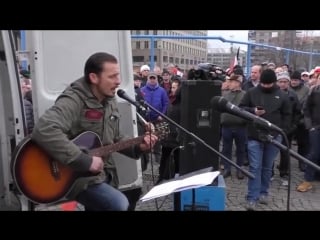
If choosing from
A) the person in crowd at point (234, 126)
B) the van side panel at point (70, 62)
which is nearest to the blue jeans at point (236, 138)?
the person in crowd at point (234, 126)

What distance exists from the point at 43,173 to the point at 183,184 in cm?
115

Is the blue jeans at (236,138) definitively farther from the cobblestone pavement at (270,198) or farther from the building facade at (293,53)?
the building facade at (293,53)

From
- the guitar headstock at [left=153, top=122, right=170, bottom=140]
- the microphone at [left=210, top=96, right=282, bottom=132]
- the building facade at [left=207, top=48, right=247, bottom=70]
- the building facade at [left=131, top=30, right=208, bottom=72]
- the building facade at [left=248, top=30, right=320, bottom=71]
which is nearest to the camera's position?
the microphone at [left=210, top=96, right=282, bottom=132]

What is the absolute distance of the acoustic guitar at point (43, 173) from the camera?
3.09m

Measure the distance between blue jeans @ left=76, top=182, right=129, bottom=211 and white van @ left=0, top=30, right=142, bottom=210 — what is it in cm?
52

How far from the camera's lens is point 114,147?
3291 millimetres

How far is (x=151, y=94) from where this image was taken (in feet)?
24.4

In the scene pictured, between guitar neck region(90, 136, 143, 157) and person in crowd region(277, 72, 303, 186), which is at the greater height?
guitar neck region(90, 136, 143, 157)

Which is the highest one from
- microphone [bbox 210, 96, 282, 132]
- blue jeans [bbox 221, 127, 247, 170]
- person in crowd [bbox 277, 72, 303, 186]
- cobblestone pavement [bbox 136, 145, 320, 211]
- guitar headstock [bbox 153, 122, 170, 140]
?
microphone [bbox 210, 96, 282, 132]

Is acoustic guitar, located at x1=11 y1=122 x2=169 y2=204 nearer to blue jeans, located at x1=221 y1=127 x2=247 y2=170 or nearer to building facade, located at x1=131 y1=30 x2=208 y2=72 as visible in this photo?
blue jeans, located at x1=221 y1=127 x2=247 y2=170

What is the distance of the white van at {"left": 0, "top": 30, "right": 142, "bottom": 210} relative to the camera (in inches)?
135

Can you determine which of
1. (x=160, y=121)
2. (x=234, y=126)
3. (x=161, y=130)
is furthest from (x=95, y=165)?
(x=234, y=126)

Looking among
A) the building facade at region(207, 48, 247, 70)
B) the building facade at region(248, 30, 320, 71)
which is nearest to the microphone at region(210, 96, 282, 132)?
the building facade at region(207, 48, 247, 70)
